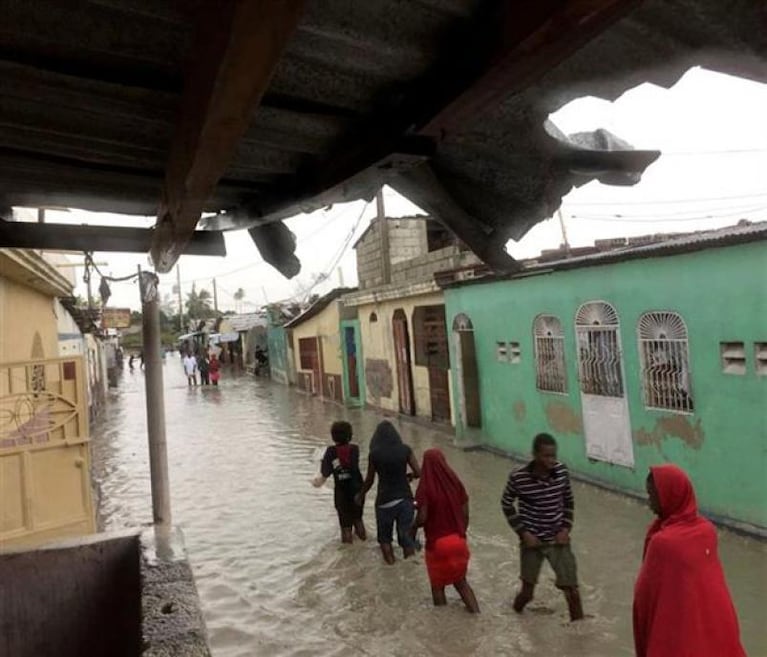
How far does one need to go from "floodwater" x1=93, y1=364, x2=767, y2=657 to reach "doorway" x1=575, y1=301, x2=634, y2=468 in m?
0.62

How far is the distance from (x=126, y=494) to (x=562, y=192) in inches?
363

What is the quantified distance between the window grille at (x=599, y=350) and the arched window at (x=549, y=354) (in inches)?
17.4

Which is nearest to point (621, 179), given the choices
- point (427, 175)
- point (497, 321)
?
point (427, 175)

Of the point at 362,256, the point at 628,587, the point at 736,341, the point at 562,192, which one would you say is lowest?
the point at 628,587

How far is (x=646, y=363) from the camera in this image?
25.5 feet

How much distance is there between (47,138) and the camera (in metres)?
2.35

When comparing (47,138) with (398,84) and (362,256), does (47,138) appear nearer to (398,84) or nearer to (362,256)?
(398,84)

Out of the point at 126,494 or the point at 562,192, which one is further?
the point at 126,494

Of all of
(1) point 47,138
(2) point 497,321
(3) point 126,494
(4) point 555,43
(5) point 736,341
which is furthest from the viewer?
(2) point 497,321

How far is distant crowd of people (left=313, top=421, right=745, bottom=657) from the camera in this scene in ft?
10.3

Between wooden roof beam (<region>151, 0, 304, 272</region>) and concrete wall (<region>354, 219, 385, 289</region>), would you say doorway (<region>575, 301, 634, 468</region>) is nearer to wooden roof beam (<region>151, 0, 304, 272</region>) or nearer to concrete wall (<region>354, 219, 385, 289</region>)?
wooden roof beam (<region>151, 0, 304, 272</region>)

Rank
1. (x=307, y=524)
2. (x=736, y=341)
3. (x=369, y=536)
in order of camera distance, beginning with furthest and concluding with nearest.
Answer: (x=307, y=524), (x=369, y=536), (x=736, y=341)

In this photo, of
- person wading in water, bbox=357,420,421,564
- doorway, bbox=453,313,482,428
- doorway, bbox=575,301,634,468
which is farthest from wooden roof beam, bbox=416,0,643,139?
doorway, bbox=453,313,482,428

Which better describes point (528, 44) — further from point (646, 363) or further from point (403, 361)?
point (403, 361)
